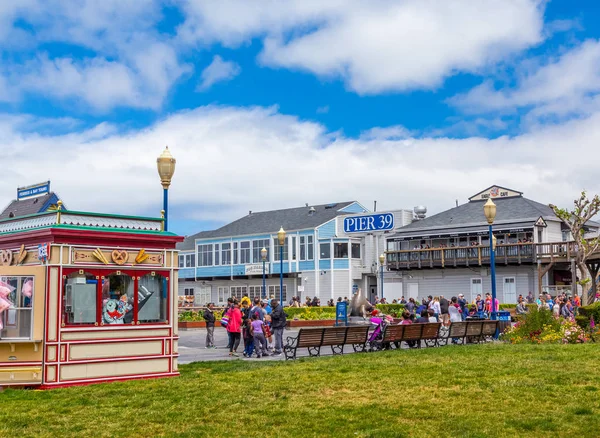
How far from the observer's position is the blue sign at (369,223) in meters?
50.2

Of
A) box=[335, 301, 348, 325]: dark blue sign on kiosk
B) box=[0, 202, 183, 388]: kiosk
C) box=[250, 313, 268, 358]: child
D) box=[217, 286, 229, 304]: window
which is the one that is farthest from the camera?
box=[217, 286, 229, 304]: window

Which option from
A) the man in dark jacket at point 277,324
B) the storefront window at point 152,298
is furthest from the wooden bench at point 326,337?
the storefront window at point 152,298

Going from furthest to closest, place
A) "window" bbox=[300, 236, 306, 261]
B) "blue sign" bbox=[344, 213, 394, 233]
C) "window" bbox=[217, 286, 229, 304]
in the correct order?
"window" bbox=[217, 286, 229, 304] → "window" bbox=[300, 236, 306, 261] → "blue sign" bbox=[344, 213, 394, 233]

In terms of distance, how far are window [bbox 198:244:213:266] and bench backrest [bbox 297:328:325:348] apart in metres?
47.0

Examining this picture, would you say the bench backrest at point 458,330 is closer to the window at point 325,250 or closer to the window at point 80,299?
the window at point 80,299

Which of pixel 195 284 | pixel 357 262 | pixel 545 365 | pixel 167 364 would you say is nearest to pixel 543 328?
pixel 545 365

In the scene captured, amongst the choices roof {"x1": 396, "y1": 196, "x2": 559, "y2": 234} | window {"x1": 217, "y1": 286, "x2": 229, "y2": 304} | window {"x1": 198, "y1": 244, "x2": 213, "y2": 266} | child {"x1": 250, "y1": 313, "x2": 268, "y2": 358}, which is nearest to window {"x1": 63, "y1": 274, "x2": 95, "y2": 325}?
child {"x1": 250, "y1": 313, "x2": 268, "y2": 358}

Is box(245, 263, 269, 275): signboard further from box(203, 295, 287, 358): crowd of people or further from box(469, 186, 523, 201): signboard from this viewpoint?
box(203, 295, 287, 358): crowd of people

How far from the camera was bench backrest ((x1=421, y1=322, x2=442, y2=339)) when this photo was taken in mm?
20203

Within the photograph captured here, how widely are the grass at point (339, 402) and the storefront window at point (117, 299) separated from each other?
4.16 ft

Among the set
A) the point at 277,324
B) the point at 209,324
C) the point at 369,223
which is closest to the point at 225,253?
the point at 369,223

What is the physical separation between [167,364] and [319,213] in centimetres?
4605

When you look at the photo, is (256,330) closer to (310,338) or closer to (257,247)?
(310,338)

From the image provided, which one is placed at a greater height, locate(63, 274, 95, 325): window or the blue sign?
the blue sign
